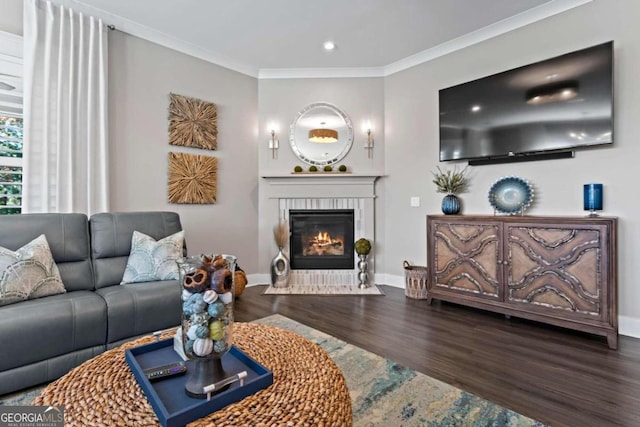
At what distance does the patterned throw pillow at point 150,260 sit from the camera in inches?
99.2

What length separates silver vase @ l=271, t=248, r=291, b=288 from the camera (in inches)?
→ 160

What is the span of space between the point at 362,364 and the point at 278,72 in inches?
147

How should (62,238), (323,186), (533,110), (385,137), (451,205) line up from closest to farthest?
(62,238)
(533,110)
(451,205)
(323,186)
(385,137)

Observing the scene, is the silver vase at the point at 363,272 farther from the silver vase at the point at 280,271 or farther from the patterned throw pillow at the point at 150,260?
the patterned throw pillow at the point at 150,260

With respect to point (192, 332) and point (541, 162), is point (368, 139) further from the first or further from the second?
point (192, 332)

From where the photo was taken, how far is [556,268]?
2586mm

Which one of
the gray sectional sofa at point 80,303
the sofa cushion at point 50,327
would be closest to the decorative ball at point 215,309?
the gray sectional sofa at point 80,303

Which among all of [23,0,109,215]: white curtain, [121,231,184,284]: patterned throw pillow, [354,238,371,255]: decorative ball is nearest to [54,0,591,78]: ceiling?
[23,0,109,215]: white curtain

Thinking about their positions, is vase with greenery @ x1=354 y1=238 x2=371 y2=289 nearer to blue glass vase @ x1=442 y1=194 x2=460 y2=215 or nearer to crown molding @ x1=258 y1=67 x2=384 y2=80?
blue glass vase @ x1=442 y1=194 x2=460 y2=215

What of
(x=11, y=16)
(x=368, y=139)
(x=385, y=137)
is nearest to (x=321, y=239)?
(x=368, y=139)

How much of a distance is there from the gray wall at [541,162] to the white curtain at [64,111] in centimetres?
326

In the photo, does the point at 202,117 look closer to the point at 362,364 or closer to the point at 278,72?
the point at 278,72

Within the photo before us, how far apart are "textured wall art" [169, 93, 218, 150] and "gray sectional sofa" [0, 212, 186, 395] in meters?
1.06

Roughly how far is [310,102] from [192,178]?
6.03 feet
